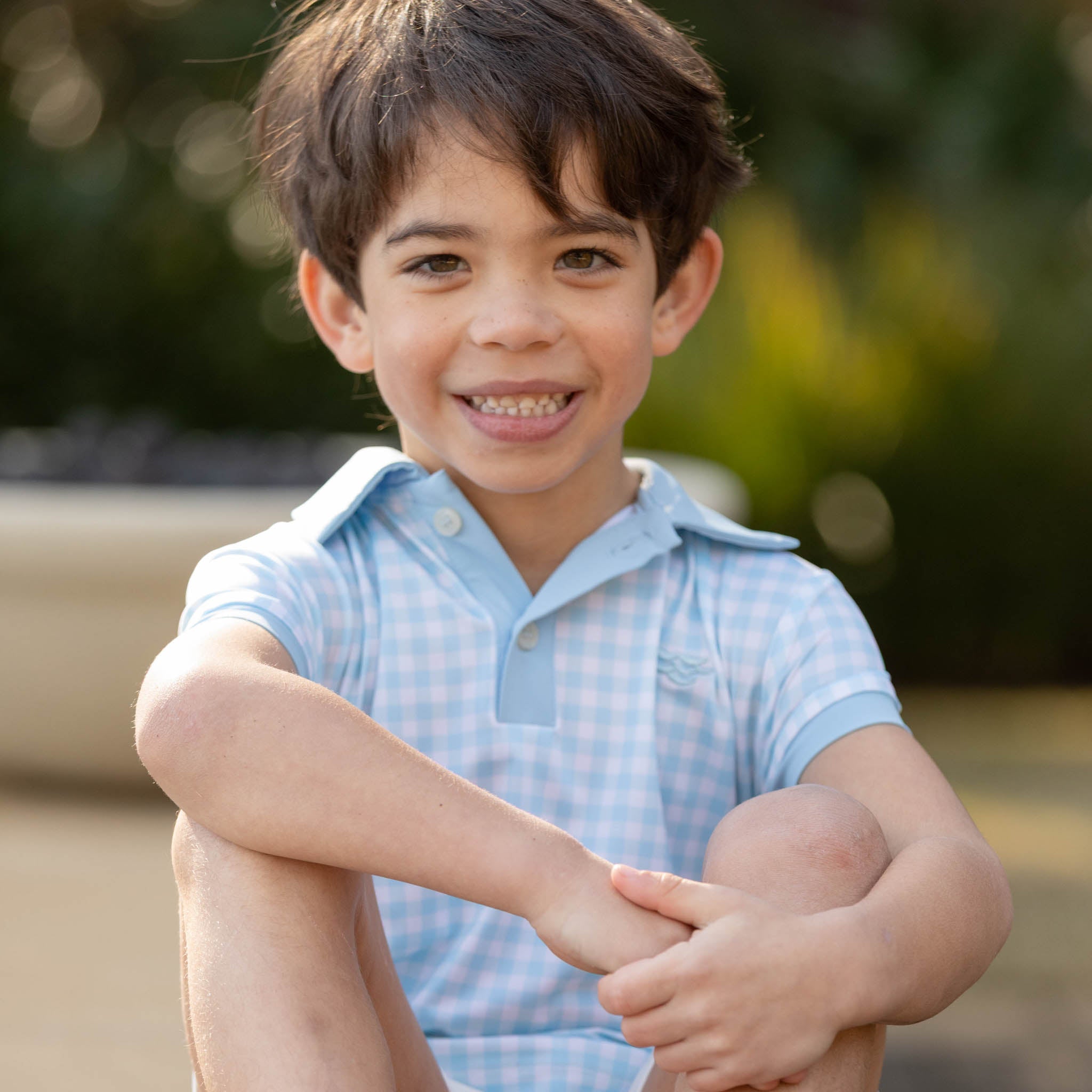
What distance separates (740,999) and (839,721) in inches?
15.9

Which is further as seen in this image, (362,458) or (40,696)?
(40,696)

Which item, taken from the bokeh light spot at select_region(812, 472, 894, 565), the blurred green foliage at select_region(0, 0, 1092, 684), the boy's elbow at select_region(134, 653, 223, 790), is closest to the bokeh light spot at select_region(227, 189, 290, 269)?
the blurred green foliage at select_region(0, 0, 1092, 684)

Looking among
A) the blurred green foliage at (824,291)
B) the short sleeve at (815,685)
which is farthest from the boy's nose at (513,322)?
the blurred green foliage at (824,291)

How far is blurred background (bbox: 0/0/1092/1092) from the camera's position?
2.70 meters

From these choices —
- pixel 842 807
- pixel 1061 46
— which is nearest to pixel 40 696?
pixel 842 807

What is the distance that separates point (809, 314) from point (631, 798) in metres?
3.58

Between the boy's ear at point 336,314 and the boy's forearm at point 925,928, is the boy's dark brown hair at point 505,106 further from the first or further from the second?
the boy's forearm at point 925,928

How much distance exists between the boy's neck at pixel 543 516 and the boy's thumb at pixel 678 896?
0.50 metres

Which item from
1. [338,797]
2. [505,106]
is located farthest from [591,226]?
[338,797]

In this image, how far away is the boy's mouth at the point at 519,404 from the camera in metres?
1.58

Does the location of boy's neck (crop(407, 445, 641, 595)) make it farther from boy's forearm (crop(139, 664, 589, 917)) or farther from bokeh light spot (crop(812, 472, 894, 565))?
bokeh light spot (crop(812, 472, 894, 565))

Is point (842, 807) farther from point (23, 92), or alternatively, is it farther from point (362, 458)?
point (23, 92)

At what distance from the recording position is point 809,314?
192 inches

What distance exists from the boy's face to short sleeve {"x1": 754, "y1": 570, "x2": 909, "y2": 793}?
299 millimetres
